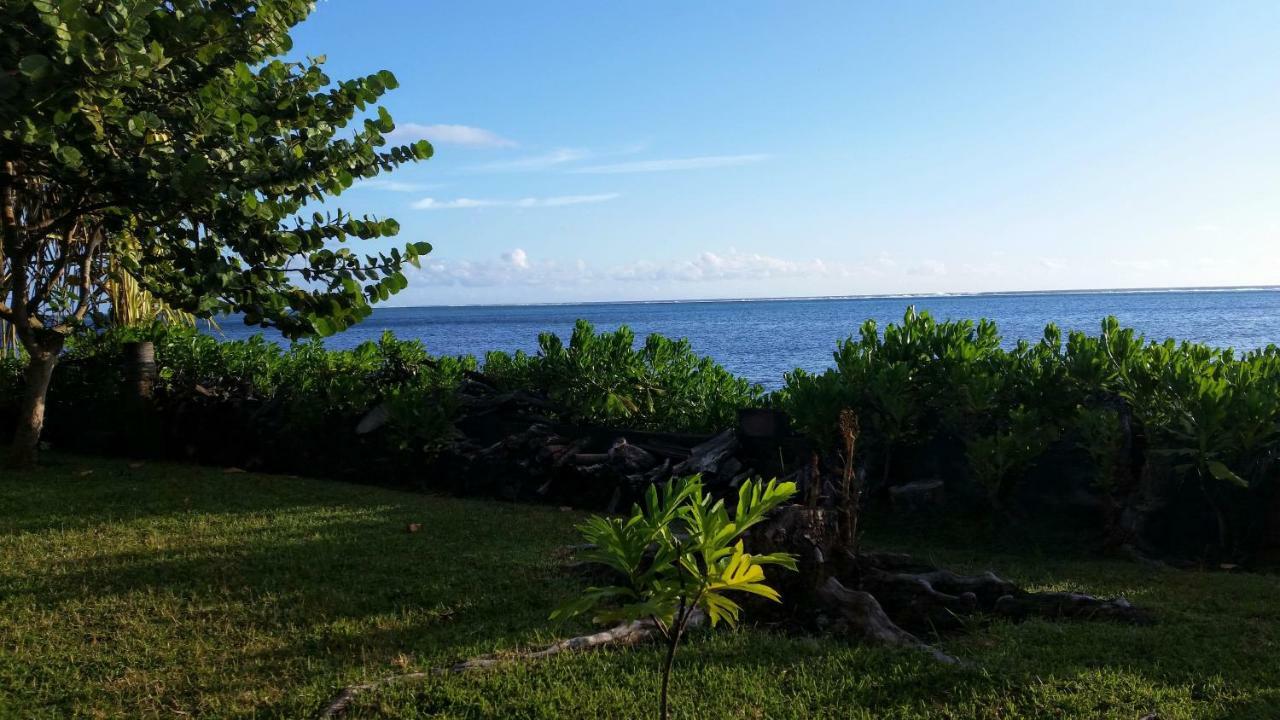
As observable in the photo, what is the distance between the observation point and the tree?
5.90m

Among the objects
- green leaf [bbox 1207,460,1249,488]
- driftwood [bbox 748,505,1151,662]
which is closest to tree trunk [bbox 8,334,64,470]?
driftwood [bbox 748,505,1151,662]

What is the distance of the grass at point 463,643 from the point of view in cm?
462

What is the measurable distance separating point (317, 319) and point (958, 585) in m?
5.61

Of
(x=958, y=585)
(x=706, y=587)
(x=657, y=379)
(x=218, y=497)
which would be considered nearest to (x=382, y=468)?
(x=218, y=497)

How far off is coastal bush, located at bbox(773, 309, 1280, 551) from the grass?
34.9 inches

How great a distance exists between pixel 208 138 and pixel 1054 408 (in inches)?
328

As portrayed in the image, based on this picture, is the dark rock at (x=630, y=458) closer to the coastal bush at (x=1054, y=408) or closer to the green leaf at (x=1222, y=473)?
the coastal bush at (x=1054, y=408)

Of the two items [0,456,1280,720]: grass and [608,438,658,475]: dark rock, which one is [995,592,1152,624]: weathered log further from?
[608,438,658,475]: dark rock

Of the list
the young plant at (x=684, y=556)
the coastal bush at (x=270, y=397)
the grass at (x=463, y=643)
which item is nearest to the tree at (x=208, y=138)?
the grass at (x=463, y=643)

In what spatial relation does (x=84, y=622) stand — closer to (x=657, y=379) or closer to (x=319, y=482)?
(x=319, y=482)

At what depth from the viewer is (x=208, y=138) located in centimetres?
733

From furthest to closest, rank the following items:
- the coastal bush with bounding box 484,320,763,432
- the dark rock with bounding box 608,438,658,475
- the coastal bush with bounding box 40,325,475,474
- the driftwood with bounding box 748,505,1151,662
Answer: the coastal bush with bounding box 40,325,475,474
the coastal bush with bounding box 484,320,763,432
the dark rock with bounding box 608,438,658,475
the driftwood with bounding box 748,505,1151,662

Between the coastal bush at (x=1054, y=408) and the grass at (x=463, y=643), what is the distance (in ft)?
2.91

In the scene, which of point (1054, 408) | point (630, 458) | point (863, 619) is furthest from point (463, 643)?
point (1054, 408)
